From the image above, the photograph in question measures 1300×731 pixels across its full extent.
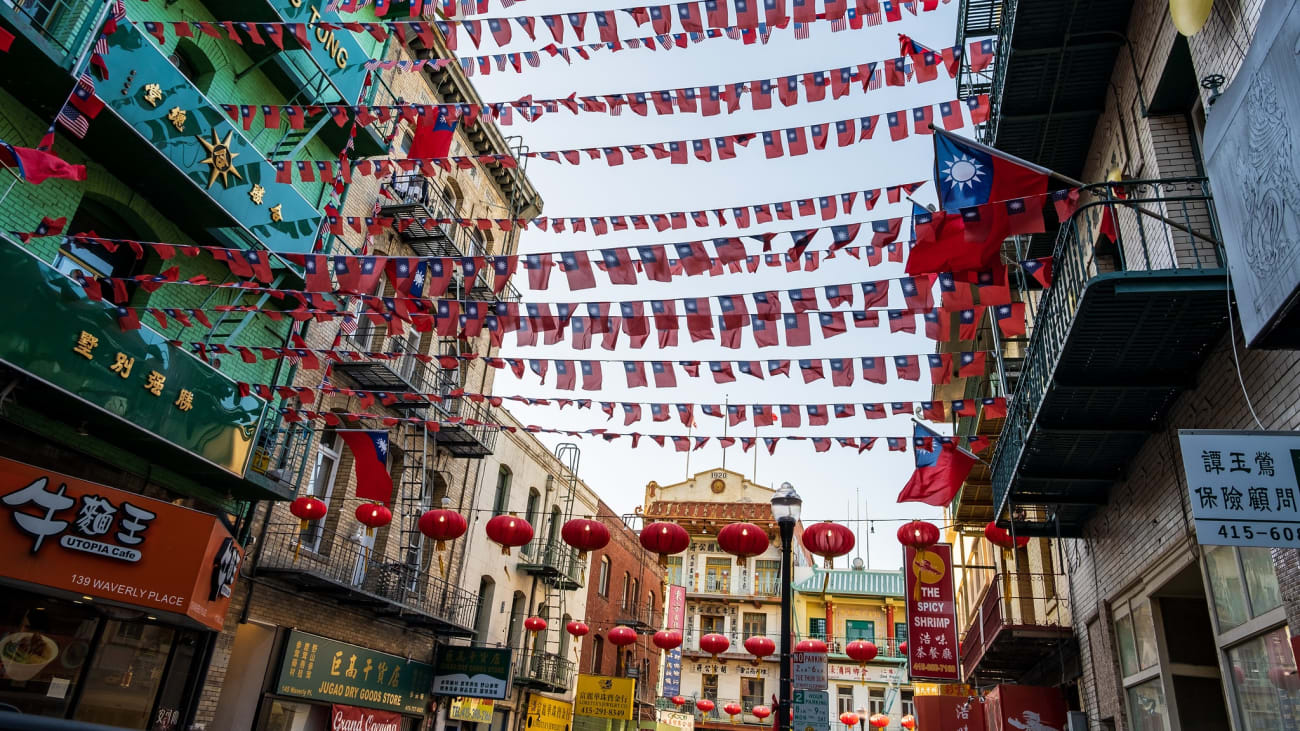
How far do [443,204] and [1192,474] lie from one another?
1798 cm

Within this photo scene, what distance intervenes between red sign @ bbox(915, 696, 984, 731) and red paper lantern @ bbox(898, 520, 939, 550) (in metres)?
5.79

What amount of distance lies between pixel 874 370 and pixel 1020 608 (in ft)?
28.3

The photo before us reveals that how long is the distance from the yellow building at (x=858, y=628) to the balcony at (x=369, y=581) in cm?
3258

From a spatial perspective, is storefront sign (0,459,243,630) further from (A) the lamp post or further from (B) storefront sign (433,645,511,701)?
(B) storefront sign (433,645,511,701)

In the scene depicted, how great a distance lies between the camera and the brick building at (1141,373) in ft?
21.9

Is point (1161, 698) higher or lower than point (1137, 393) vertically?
lower

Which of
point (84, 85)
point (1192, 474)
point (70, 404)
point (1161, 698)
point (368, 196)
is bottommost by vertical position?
point (1161, 698)

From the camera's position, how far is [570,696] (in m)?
30.1

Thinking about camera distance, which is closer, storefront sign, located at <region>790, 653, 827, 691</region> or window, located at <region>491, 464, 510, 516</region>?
storefront sign, located at <region>790, 653, 827, 691</region>

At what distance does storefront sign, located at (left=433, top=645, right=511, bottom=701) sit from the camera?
20109 mm

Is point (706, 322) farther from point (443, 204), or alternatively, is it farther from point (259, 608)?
point (443, 204)

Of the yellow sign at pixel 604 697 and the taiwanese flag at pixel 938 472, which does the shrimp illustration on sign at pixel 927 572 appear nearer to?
the taiwanese flag at pixel 938 472

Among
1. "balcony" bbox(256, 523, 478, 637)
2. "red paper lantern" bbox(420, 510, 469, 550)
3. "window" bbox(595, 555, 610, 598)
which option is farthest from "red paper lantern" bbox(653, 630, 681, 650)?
"red paper lantern" bbox(420, 510, 469, 550)

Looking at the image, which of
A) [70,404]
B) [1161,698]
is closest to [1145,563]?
[1161,698]
